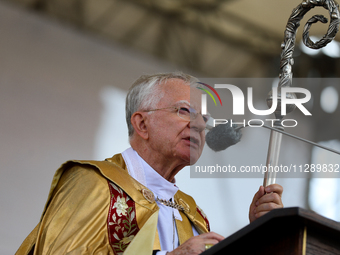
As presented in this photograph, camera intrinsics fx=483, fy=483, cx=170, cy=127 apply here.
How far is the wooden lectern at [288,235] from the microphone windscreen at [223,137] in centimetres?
98

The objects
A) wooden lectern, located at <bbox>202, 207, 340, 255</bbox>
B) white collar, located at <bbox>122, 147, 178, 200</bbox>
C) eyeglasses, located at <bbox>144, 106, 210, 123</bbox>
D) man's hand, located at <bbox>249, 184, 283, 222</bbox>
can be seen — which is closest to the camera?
wooden lectern, located at <bbox>202, 207, 340, 255</bbox>

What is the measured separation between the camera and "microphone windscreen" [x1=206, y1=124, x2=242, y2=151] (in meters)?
2.04

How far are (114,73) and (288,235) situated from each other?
5.38m

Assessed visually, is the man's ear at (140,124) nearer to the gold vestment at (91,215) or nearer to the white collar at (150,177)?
the white collar at (150,177)

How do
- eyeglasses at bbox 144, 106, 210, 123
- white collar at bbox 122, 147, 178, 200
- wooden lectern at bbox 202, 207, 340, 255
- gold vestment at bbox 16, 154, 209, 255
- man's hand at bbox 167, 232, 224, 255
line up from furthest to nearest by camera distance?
1. eyeglasses at bbox 144, 106, 210, 123
2. white collar at bbox 122, 147, 178, 200
3. gold vestment at bbox 16, 154, 209, 255
4. man's hand at bbox 167, 232, 224, 255
5. wooden lectern at bbox 202, 207, 340, 255

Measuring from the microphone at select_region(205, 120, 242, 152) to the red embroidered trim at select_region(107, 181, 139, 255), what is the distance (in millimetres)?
444

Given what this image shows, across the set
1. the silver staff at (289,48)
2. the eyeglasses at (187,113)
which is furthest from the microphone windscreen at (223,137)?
the eyeglasses at (187,113)

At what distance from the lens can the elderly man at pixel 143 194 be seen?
186 cm

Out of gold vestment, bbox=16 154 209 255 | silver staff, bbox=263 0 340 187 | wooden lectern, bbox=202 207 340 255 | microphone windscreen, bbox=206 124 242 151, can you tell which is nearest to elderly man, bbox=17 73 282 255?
gold vestment, bbox=16 154 209 255

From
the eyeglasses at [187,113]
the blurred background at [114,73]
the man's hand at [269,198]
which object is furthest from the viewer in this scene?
the blurred background at [114,73]

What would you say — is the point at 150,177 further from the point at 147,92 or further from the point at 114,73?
the point at 114,73

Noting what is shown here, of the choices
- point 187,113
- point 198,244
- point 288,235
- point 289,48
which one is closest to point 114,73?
point 187,113

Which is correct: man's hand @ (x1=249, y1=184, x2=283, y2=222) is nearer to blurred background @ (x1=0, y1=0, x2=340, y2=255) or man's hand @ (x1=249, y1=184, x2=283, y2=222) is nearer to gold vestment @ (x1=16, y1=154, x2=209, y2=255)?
gold vestment @ (x1=16, y1=154, x2=209, y2=255)

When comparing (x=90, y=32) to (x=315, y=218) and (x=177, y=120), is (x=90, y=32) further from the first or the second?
(x=315, y=218)
